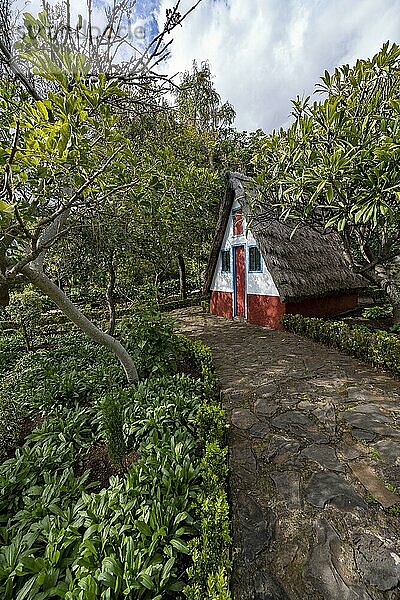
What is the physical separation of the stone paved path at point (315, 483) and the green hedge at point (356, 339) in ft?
1.12

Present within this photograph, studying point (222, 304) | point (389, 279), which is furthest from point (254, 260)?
point (389, 279)

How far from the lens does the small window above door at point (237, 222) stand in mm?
10727

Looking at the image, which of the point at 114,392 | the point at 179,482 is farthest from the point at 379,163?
the point at 114,392

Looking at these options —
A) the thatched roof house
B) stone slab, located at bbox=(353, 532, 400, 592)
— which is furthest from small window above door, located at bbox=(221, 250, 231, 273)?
stone slab, located at bbox=(353, 532, 400, 592)

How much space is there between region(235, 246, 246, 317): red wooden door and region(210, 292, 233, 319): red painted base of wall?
1.45ft

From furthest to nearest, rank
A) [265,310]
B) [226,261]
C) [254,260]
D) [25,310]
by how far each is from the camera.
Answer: [226,261]
[254,260]
[265,310]
[25,310]

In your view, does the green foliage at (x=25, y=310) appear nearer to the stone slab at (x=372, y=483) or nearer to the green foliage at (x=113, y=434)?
the green foliage at (x=113, y=434)

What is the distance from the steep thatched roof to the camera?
897cm

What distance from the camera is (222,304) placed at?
41.3 ft

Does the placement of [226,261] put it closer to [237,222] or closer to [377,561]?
[237,222]

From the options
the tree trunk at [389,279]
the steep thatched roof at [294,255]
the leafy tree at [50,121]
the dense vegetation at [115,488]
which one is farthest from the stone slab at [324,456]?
the steep thatched roof at [294,255]

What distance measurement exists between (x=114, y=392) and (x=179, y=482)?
232cm

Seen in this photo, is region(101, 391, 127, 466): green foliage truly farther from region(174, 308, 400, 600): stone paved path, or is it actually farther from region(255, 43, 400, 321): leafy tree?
region(255, 43, 400, 321): leafy tree

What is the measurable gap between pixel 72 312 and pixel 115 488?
2.46m
